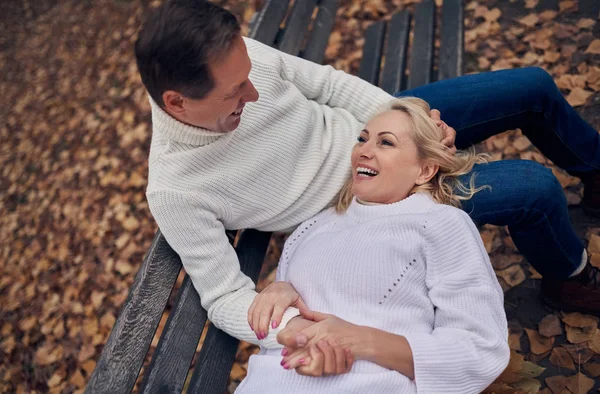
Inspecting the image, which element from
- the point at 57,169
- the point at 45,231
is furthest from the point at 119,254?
the point at 57,169

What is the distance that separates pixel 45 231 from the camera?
3969 millimetres

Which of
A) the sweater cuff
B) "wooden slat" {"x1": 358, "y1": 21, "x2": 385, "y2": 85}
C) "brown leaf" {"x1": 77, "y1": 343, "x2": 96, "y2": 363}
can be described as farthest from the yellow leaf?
"brown leaf" {"x1": 77, "y1": 343, "x2": 96, "y2": 363}

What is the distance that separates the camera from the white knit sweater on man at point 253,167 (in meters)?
1.92

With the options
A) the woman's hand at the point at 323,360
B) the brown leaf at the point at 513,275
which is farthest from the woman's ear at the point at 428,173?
the brown leaf at the point at 513,275

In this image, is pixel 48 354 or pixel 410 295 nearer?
pixel 410 295

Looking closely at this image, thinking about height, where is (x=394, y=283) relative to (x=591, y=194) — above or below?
above

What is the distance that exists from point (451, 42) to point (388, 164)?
4.44 feet

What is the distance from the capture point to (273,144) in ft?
7.09

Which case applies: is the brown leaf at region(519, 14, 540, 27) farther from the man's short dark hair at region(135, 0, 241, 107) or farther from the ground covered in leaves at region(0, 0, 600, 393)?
the man's short dark hair at region(135, 0, 241, 107)

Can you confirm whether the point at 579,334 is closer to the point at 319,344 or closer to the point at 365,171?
the point at 365,171

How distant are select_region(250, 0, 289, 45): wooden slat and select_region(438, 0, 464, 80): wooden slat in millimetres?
923

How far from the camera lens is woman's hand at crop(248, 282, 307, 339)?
1.85 meters

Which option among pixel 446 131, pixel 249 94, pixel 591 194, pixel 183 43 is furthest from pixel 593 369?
pixel 183 43

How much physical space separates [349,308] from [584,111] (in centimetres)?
220
